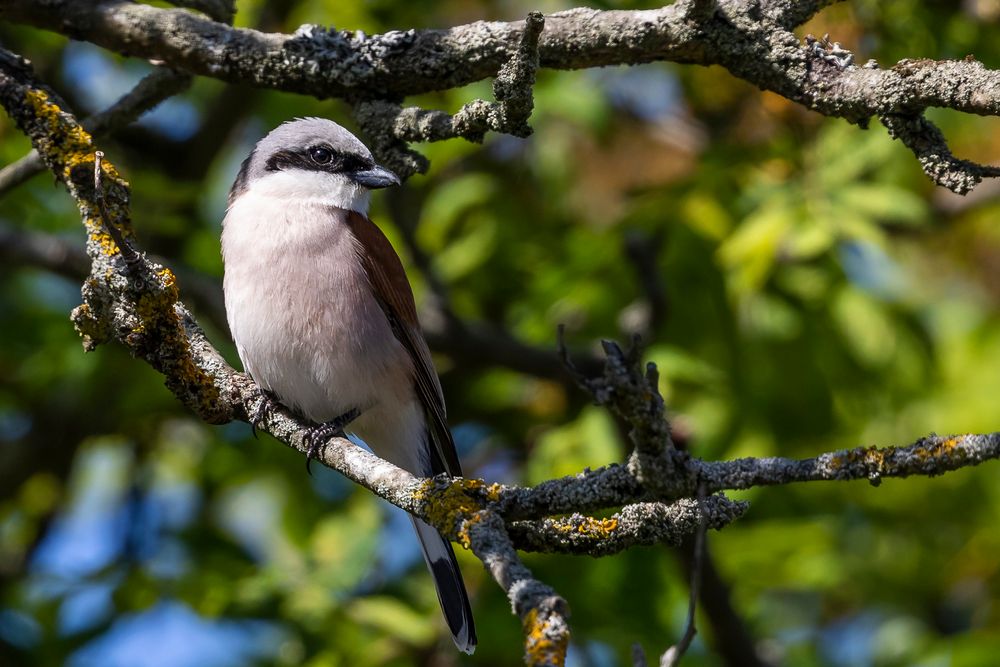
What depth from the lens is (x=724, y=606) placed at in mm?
5598

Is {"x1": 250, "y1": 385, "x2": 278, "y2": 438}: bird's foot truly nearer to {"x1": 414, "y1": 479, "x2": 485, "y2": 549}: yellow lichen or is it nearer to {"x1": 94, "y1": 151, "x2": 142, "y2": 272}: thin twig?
{"x1": 94, "y1": 151, "x2": 142, "y2": 272}: thin twig

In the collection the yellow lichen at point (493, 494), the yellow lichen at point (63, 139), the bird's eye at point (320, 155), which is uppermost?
the yellow lichen at point (63, 139)

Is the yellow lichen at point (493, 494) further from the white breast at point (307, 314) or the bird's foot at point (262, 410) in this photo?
the white breast at point (307, 314)

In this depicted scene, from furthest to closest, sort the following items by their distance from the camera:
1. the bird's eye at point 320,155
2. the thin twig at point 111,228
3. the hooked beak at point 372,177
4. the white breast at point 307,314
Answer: the bird's eye at point 320,155, the hooked beak at point 372,177, the white breast at point 307,314, the thin twig at point 111,228

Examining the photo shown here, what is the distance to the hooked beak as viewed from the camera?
495 centimetres

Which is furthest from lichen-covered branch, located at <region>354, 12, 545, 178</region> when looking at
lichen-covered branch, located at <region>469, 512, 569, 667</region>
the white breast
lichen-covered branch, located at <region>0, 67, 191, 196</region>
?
the white breast

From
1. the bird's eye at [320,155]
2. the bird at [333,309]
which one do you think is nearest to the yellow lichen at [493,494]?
the bird at [333,309]

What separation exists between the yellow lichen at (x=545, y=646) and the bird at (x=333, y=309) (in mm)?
2407

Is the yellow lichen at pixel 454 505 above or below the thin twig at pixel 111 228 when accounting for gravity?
below

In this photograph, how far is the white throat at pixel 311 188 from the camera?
513cm

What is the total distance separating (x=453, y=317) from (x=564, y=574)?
149 cm

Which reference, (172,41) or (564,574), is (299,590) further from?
(172,41)

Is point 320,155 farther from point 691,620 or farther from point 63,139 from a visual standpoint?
point 691,620

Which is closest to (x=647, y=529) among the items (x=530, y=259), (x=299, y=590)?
(x=299, y=590)
